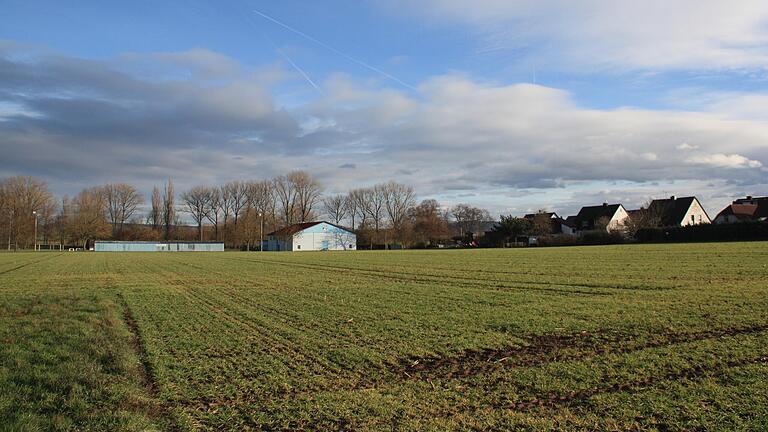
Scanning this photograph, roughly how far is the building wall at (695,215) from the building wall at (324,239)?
6689 centimetres

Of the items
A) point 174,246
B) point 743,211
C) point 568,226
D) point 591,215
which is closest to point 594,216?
point 591,215

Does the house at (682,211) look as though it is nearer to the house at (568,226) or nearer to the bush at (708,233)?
the house at (568,226)

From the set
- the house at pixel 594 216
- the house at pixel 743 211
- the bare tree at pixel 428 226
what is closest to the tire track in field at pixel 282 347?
the bare tree at pixel 428 226

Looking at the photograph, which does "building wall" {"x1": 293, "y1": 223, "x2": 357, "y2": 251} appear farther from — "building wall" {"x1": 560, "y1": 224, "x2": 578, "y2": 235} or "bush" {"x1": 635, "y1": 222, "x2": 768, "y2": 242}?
"bush" {"x1": 635, "y1": 222, "x2": 768, "y2": 242}

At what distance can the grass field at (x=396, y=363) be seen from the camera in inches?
223

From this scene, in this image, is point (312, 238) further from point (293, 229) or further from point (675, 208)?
point (675, 208)

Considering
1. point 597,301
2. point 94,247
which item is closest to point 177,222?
point 94,247

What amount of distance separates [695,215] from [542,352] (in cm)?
11397

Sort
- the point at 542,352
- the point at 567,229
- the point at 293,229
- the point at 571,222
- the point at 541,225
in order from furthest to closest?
1. the point at 571,222
2. the point at 567,229
3. the point at 293,229
4. the point at 541,225
5. the point at 542,352

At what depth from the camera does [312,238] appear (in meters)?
108

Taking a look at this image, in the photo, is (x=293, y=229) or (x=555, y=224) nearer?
(x=293, y=229)

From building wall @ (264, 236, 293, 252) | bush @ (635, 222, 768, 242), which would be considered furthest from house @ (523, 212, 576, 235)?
building wall @ (264, 236, 293, 252)

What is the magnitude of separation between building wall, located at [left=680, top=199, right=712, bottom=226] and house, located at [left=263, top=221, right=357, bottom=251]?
67.2 m

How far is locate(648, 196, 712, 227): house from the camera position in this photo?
334 ft
